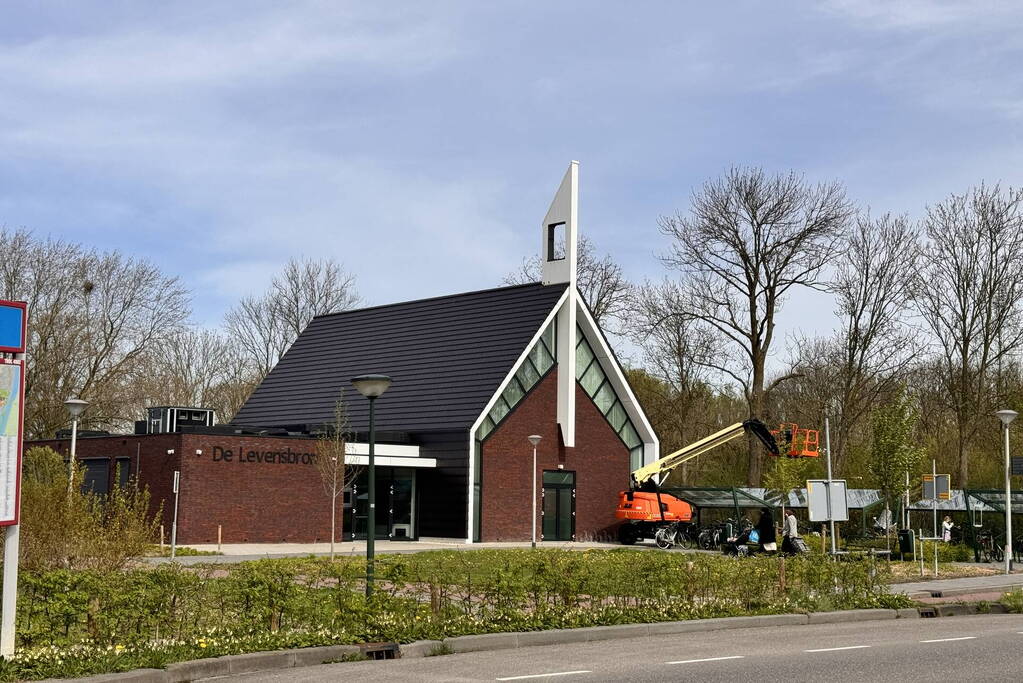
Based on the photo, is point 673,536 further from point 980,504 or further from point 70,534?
point 70,534

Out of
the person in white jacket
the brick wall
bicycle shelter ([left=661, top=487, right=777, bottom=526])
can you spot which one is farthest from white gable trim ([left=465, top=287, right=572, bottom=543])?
the person in white jacket

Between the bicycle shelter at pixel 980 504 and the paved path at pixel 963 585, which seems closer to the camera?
the paved path at pixel 963 585

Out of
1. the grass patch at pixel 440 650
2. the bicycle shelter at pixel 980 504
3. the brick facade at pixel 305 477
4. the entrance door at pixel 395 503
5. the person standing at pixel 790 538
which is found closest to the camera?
the grass patch at pixel 440 650

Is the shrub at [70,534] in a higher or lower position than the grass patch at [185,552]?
higher

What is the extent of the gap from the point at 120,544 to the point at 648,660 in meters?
6.72

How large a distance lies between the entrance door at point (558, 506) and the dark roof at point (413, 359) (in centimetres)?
457

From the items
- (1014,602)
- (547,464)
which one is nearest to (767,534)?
(1014,602)

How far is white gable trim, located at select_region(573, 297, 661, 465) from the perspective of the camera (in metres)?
43.2

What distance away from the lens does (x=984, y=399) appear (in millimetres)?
46906

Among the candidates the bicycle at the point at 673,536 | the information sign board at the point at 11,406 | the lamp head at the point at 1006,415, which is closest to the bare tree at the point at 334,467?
the bicycle at the point at 673,536

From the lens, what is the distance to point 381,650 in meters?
13.0

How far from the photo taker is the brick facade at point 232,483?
3409 centimetres

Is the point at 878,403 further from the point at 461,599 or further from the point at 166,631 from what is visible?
the point at 166,631

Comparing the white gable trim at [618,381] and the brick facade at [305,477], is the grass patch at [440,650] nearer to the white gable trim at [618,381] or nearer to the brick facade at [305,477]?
the brick facade at [305,477]
